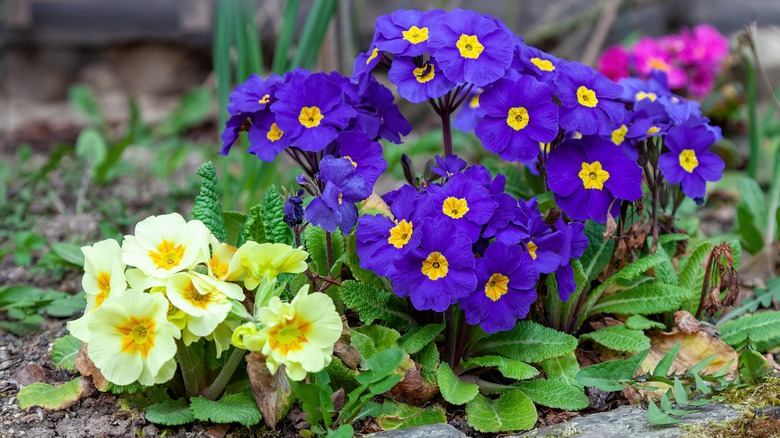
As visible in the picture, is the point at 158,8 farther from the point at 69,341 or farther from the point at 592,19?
the point at 69,341

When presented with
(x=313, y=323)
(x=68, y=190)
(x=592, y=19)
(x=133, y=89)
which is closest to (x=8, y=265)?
(x=68, y=190)

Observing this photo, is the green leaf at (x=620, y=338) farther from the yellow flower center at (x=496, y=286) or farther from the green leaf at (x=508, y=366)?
the yellow flower center at (x=496, y=286)

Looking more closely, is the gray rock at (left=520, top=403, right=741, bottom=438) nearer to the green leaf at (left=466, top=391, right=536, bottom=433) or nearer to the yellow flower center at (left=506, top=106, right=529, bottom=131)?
the green leaf at (left=466, top=391, right=536, bottom=433)

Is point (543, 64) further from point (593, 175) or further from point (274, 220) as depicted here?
point (274, 220)

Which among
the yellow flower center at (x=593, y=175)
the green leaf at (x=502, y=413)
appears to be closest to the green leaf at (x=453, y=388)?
the green leaf at (x=502, y=413)

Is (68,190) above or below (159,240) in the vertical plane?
below

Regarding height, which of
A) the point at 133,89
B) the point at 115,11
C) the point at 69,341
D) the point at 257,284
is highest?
the point at 257,284

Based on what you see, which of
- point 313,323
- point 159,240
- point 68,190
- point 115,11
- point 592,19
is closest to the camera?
point 313,323

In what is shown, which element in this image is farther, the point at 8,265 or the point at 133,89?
the point at 133,89
